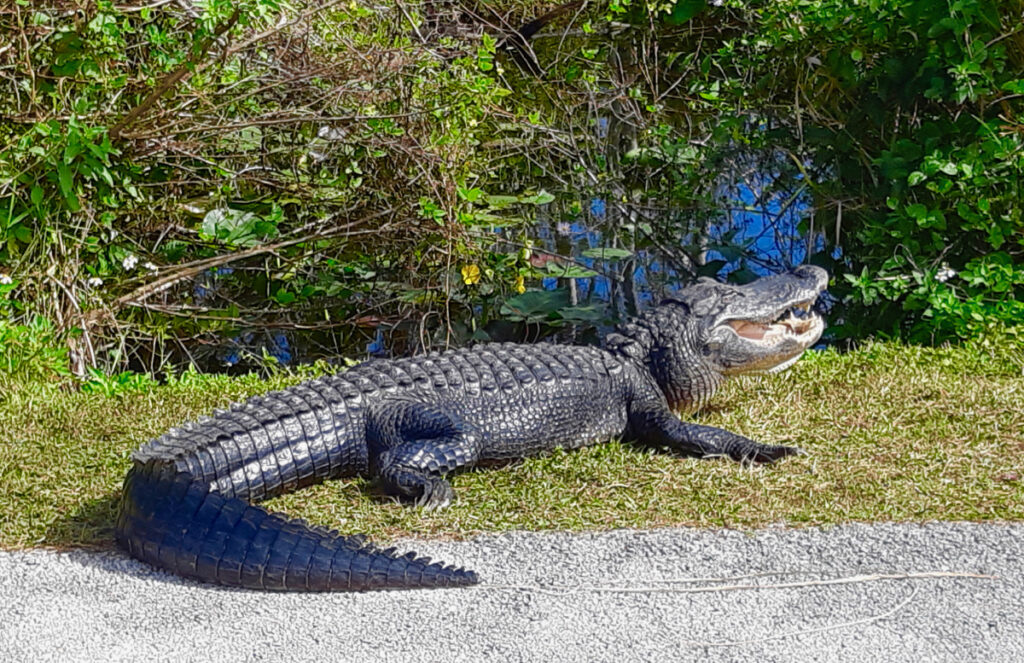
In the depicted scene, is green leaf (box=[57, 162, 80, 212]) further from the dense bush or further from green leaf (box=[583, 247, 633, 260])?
green leaf (box=[583, 247, 633, 260])

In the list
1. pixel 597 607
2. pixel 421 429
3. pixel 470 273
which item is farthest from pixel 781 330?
pixel 597 607

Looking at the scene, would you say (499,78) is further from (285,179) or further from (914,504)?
(914,504)

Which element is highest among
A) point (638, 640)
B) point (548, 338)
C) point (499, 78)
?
point (499, 78)

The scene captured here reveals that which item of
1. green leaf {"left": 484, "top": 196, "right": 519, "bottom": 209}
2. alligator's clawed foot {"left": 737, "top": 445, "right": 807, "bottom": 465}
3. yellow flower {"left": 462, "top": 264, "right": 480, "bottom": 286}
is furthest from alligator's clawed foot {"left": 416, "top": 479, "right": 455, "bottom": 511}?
green leaf {"left": 484, "top": 196, "right": 519, "bottom": 209}

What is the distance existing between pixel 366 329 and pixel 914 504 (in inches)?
158

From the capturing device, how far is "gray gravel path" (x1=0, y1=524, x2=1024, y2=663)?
A: 2904 millimetres

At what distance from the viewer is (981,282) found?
20.3 ft

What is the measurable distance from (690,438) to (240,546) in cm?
193

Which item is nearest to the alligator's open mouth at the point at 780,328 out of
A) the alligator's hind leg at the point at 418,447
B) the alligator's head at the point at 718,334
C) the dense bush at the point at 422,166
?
the alligator's head at the point at 718,334

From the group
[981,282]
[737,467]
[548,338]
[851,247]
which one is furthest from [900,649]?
[548,338]

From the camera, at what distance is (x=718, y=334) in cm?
515

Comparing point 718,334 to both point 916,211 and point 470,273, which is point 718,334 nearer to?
point 916,211

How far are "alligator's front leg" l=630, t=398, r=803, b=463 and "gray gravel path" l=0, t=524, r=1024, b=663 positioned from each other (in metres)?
0.80

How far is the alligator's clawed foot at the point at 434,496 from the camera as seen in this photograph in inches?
159
